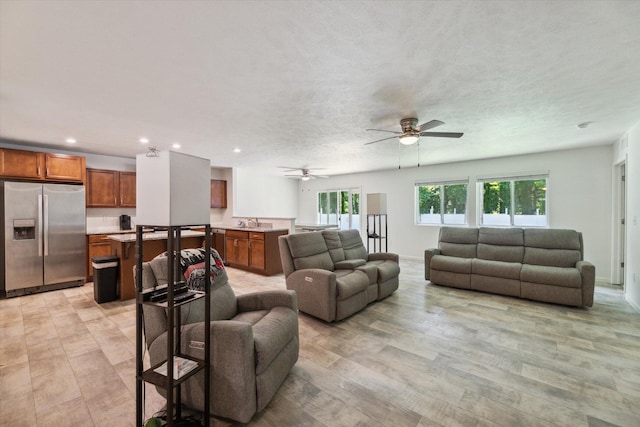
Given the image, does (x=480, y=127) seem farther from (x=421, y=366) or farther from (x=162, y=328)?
(x=162, y=328)

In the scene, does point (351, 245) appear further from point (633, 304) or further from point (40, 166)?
point (40, 166)

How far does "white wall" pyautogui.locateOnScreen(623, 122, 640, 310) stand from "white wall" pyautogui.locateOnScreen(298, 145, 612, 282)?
0.95 meters

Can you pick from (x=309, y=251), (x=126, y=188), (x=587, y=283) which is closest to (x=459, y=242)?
(x=587, y=283)

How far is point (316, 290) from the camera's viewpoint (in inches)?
125

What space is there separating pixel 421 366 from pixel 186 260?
2096 mm

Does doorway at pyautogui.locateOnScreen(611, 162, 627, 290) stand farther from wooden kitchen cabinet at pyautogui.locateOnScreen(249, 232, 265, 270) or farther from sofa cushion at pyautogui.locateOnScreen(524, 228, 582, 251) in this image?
wooden kitchen cabinet at pyautogui.locateOnScreen(249, 232, 265, 270)

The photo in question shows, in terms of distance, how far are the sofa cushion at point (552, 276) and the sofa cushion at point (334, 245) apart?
265 centimetres

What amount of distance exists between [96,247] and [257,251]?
286 cm

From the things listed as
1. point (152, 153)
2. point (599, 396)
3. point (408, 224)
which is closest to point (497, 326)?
point (599, 396)

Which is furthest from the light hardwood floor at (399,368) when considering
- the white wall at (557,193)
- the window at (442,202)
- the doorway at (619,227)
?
the window at (442,202)

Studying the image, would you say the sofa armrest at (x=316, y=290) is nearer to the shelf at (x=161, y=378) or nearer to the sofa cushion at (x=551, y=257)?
the shelf at (x=161, y=378)

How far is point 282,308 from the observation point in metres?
2.25

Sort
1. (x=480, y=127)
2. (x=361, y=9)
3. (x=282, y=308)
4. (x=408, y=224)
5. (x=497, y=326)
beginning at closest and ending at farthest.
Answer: (x=361, y=9) < (x=282, y=308) < (x=497, y=326) < (x=480, y=127) < (x=408, y=224)

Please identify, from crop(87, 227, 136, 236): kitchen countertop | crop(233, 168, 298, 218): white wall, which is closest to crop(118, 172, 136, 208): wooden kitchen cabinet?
crop(87, 227, 136, 236): kitchen countertop
